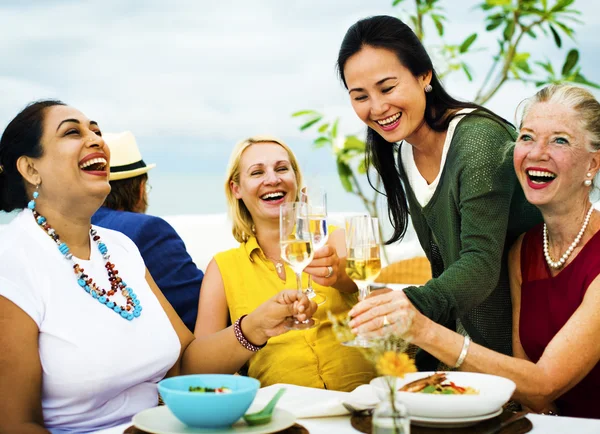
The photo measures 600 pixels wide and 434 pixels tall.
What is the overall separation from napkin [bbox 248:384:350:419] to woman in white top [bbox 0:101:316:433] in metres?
0.28

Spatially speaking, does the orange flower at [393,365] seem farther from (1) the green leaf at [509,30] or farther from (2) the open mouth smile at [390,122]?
(1) the green leaf at [509,30]

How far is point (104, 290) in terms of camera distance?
2059mm

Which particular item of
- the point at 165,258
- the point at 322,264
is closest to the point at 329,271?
the point at 322,264

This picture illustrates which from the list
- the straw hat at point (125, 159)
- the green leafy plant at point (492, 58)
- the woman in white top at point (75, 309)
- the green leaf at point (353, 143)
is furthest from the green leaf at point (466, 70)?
the woman in white top at point (75, 309)

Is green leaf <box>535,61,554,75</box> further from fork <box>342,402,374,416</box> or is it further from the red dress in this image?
fork <box>342,402,374,416</box>

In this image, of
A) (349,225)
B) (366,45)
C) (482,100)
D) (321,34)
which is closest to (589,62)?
(482,100)

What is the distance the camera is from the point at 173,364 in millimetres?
2176

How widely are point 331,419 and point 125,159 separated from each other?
7.12 feet

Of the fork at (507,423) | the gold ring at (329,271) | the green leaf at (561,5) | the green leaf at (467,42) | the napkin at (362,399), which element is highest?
the green leaf at (561,5)

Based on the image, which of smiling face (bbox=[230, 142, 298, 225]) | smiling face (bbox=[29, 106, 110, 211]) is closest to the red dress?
smiling face (bbox=[230, 142, 298, 225])

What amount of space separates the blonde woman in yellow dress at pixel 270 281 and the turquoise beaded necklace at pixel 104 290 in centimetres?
49

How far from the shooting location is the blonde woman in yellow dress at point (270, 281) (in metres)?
2.55

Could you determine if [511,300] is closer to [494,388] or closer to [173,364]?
[494,388]

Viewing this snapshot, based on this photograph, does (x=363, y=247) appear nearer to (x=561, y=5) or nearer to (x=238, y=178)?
(x=238, y=178)
